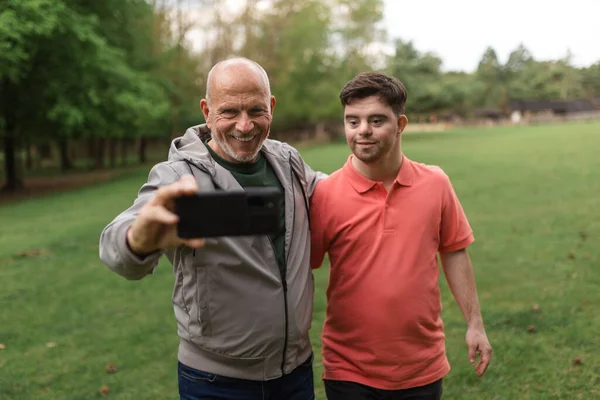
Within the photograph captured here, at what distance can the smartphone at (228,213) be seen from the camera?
5.32 feet

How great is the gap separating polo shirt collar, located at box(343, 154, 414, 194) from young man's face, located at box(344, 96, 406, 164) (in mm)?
107

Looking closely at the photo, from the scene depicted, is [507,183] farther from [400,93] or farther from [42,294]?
[400,93]

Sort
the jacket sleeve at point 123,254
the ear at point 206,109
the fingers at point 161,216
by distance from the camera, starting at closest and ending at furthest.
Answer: the fingers at point 161,216
the jacket sleeve at point 123,254
the ear at point 206,109

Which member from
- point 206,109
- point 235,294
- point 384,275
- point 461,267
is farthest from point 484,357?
point 206,109

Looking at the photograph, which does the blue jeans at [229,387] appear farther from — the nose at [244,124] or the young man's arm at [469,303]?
the nose at [244,124]

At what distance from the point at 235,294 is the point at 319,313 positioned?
4606 mm

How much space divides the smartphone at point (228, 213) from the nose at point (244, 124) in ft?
2.67

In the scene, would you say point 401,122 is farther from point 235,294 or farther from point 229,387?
point 229,387

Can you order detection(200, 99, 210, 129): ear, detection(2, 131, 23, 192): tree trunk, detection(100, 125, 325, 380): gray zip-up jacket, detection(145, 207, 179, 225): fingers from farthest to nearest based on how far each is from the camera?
detection(2, 131, 23, 192): tree trunk, detection(200, 99, 210, 129): ear, detection(100, 125, 325, 380): gray zip-up jacket, detection(145, 207, 179, 225): fingers

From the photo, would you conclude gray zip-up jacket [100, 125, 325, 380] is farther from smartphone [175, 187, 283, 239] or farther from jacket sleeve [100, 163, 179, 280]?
smartphone [175, 187, 283, 239]

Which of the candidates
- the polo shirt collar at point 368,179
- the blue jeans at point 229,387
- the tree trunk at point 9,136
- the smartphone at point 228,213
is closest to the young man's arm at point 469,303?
the polo shirt collar at point 368,179

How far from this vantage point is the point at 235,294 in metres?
2.41

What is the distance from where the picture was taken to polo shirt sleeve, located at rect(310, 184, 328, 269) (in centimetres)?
281

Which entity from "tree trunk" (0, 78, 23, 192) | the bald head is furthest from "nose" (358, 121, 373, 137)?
"tree trunk" (0, 78, 23, 192)
